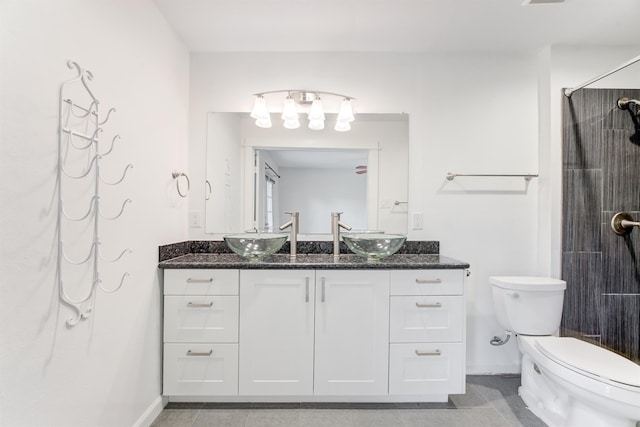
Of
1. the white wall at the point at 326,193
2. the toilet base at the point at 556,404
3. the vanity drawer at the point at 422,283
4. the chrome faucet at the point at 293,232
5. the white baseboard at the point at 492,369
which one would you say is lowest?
the white baseboard at the point at 492,369

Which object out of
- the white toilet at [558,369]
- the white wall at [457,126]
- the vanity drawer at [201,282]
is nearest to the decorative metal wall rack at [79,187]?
the vanity drawer at [201,282]

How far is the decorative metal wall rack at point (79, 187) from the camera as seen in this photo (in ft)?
3.61

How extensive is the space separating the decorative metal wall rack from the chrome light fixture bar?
104 centimetres

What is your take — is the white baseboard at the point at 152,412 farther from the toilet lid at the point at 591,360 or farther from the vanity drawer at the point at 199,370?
the toilet lid at the point at 591,360

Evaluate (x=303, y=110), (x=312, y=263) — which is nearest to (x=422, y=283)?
(x=312, y=263)

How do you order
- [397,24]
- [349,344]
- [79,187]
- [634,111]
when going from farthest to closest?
[634,111], [397,24], [349,344], [79,187]

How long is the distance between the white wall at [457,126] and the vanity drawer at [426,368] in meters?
0.51

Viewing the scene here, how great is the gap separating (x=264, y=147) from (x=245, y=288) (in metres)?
1.01

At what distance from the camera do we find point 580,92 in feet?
6.90

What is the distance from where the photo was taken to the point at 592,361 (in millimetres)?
1515

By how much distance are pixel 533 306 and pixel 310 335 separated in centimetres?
133

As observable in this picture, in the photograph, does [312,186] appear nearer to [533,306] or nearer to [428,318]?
[428,318]

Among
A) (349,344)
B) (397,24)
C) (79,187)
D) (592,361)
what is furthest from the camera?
(397,24)

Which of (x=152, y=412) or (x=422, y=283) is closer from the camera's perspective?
(x=152, y=412)
